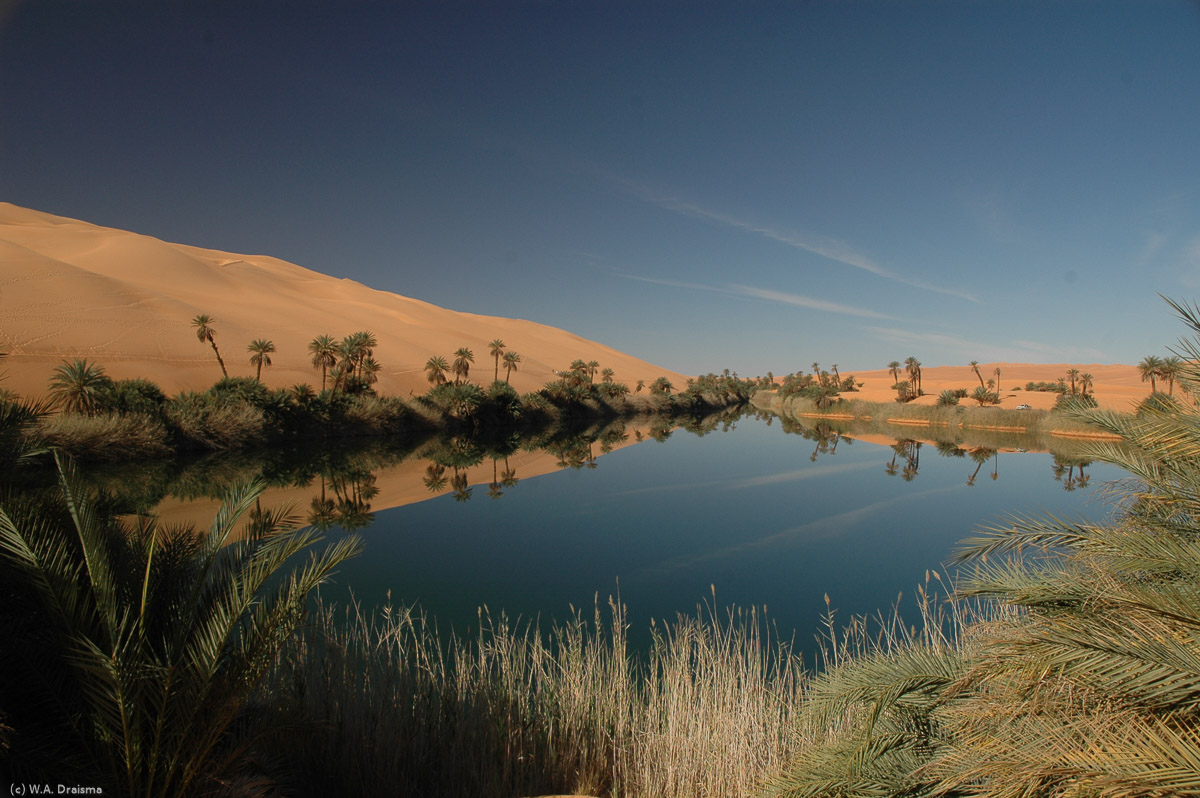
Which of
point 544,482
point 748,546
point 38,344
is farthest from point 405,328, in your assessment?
point 748,546

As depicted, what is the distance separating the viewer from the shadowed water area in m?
10.5

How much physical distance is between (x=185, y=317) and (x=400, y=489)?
49.0 metres

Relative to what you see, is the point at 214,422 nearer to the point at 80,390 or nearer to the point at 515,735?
the point at 80,390

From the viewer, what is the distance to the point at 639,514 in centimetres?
1719

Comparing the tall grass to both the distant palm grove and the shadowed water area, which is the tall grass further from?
the distant palm grove

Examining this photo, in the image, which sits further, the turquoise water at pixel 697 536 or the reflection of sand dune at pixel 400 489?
the reflection of sand dune at pixel 400 489

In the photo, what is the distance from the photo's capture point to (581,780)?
4.64 m

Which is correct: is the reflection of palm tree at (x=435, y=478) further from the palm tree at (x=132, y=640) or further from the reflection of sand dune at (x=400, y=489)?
the palm tree at (x=132, y=640)

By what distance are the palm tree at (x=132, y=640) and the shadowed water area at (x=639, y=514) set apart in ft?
1.95

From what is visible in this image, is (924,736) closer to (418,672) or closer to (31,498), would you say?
(418,672)

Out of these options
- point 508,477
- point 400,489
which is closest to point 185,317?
point 508,477

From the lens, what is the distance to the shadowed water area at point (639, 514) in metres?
10.5

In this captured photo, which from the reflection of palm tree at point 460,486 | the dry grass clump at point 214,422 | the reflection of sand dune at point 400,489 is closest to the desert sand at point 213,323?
the dry grass clump at point 214,422

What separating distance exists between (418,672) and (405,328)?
8285cm
